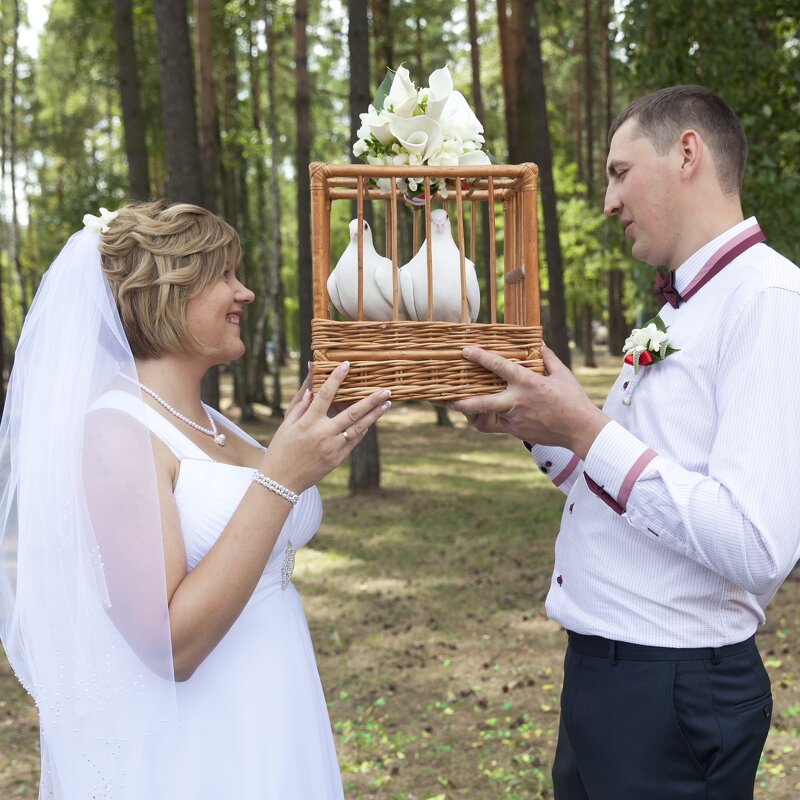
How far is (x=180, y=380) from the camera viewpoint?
114 inches

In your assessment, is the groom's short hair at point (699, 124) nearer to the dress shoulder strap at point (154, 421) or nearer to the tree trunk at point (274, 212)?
the dress shoulder strap at point (154, 421)

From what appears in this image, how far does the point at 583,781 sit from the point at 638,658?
456 mm

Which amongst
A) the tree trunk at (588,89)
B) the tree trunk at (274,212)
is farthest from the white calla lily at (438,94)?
the tree trunk at (588,89)

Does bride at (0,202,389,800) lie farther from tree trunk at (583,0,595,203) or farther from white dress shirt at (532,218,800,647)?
tree trunk at (583,0,595,203)

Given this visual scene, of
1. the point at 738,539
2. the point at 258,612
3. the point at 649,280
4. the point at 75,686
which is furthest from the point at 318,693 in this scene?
the point at 649,280

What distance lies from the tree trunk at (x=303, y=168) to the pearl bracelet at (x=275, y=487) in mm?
8519

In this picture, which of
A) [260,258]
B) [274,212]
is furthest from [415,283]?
[260,258]

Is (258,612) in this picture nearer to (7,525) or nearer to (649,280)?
(7,525)

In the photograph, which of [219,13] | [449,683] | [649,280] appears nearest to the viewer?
[449,683]

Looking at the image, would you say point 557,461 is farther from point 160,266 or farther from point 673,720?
point 160,266

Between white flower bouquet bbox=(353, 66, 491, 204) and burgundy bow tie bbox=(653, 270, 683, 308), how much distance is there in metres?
0.64

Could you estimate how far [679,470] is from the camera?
2.22 meters

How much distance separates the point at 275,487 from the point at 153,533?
0.35 metres

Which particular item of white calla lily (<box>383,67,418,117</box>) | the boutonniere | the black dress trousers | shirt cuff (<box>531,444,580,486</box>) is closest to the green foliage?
shirt cuff (<box>531,444,580,486</box>)
